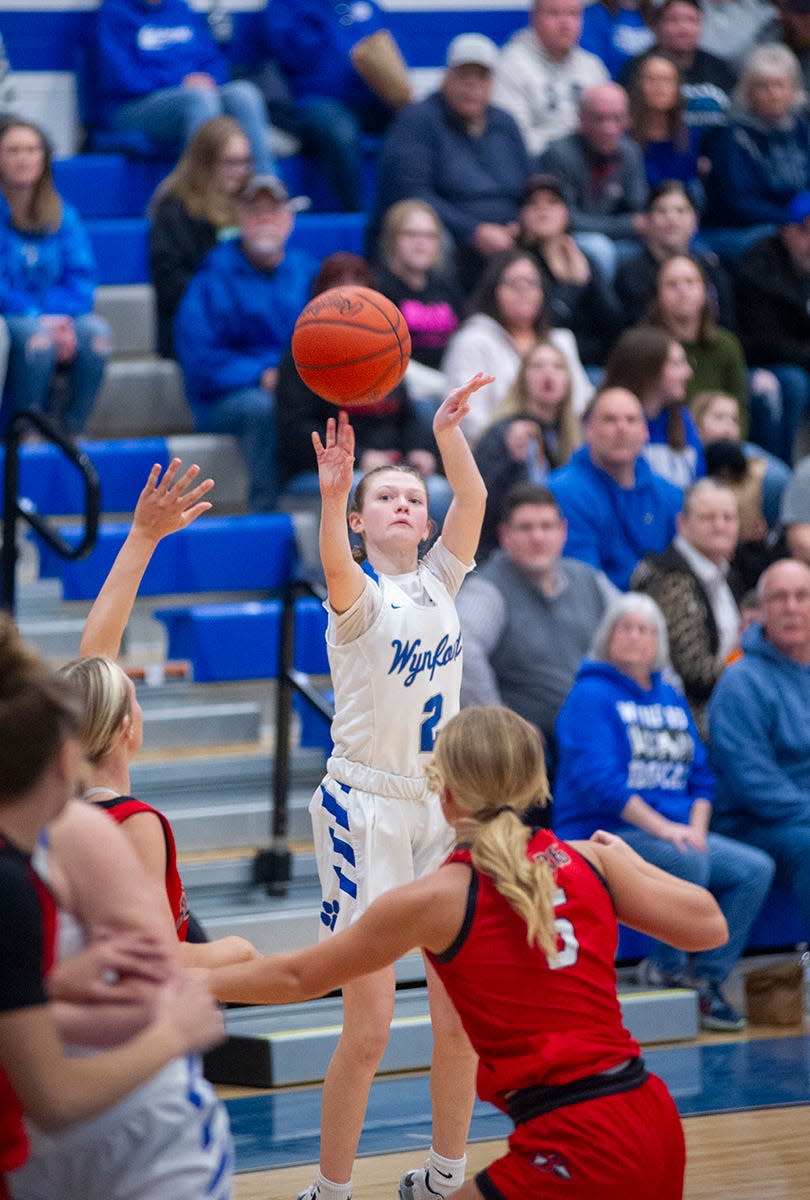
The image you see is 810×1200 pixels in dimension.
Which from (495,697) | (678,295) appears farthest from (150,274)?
(495,697)

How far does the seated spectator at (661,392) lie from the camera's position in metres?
8.00

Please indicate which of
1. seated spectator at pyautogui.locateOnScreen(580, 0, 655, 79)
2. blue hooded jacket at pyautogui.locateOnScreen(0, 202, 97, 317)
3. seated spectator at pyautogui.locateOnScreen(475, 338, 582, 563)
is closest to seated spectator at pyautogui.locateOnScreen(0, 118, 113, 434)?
blue hooded jacket at pyautogui.locateOnScreen(0, 202, 97, 317)

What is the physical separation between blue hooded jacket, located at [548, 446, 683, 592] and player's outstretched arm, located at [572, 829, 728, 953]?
4244 millimetres

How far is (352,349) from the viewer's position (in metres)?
5.14

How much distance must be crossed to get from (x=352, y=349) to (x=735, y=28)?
703 centimetres

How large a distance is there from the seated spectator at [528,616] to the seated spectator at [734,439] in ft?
5.16

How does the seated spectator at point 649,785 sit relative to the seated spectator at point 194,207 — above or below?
below

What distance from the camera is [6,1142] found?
8.50 ft

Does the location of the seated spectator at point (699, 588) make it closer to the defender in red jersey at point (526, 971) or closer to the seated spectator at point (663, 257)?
the seated spectator at point (663, 257)

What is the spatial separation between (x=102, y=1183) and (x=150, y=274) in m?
6.46

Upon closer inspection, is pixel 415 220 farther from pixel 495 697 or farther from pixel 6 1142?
pixel 6 1142

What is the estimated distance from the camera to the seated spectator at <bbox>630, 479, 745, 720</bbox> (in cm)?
714

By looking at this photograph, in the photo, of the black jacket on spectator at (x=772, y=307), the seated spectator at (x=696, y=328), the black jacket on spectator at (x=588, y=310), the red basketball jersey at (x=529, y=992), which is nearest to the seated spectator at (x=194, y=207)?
the black jacket on spectator at (x=588, y=310)

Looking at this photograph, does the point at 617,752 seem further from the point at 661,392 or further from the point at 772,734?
the point at 661,392
